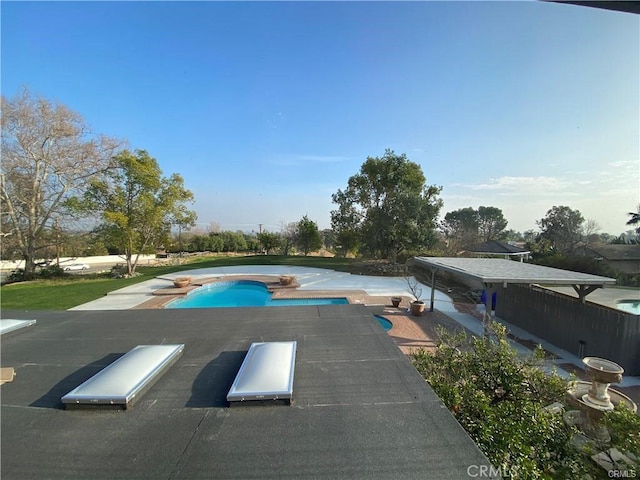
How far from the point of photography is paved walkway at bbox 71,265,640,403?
6.96m

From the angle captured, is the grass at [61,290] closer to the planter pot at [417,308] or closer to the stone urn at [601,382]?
the planter pot at [417,308]

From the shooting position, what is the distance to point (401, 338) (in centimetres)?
747

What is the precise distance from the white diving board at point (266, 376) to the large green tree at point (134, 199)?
15.3 metres

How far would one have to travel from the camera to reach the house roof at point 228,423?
1.82 m

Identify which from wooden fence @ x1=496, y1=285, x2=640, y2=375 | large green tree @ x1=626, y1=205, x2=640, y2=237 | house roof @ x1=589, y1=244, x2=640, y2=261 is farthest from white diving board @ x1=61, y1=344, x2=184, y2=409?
large green tree @ x1=626, y1=205, x2=640, y2=237

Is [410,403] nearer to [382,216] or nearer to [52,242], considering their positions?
[382,216]

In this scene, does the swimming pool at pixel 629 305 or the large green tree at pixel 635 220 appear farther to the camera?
the large green tree at pixel 635 220

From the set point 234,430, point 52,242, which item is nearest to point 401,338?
point 234,430

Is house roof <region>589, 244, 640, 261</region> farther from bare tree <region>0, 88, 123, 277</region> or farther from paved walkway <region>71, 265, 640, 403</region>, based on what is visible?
bare tree <region>0, 88, 123, 277</region>

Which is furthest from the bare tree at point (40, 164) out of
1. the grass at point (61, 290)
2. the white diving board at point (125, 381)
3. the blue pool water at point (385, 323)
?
the blue pool water at point (385, 323)

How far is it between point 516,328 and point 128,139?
832 inches

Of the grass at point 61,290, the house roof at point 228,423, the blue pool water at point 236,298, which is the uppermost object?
the house roof at point 228,423

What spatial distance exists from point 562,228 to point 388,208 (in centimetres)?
1721

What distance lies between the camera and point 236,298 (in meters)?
13.2
